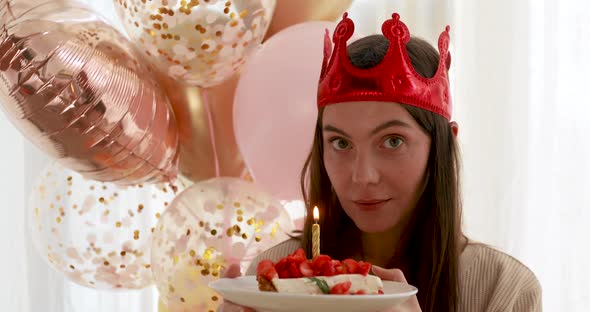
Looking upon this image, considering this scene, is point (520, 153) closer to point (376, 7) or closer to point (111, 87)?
point (376, 7)

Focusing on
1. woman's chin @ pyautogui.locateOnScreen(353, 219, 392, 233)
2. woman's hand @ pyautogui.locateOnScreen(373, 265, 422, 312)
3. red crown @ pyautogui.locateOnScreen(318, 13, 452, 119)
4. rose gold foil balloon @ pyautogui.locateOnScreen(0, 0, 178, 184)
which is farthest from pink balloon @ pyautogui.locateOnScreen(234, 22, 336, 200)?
woman's hand @ pyautogui.locateOnScreen(373, 265, 422, 312)

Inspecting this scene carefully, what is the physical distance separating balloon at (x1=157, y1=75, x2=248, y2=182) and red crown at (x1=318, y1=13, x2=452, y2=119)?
45 centimetres

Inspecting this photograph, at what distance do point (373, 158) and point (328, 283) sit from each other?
1.28 feet

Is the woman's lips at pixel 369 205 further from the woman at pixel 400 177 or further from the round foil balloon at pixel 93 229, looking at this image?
the round foil balloon at pixel 93 229

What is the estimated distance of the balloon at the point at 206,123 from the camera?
5.79 feet

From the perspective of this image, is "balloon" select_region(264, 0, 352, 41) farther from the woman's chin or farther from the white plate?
the white plate

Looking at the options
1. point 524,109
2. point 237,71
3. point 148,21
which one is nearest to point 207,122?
point 237,71

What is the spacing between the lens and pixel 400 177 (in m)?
1.27

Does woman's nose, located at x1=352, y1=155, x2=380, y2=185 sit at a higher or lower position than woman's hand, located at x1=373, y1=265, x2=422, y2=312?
higher

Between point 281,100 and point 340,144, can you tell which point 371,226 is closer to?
point 340,144

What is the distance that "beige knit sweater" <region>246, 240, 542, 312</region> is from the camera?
1308 millimetres

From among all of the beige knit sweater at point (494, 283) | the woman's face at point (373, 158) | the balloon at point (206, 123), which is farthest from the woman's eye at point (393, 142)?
the balloon at point (206, 123)

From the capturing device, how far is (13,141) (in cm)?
226

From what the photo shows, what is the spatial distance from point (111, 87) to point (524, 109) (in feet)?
3.72
